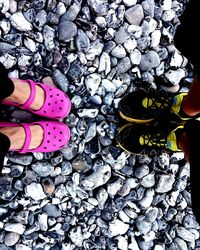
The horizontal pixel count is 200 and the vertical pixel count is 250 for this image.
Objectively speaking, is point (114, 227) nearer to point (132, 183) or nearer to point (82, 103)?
point (132, 183)

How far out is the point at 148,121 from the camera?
1.56 meters

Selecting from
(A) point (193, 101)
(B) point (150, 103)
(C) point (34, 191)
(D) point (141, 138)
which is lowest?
(C) point (34, 191)

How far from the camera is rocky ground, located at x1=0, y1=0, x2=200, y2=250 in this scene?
4.99ft

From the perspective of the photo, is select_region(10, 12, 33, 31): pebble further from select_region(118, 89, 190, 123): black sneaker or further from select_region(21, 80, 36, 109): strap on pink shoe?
select_region(118, 89, 190, 123): black sneaker

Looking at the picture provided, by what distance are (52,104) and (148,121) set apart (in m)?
0.32

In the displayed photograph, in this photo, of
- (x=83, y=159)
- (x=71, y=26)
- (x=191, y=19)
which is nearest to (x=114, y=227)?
(x=83, y=159)

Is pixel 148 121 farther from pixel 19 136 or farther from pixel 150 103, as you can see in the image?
pixel 19 136

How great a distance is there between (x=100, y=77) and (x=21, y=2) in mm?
351

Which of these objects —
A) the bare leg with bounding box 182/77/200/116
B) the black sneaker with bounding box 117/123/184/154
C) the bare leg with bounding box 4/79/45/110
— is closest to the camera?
the bare leg with bounding box 182/77/200/116

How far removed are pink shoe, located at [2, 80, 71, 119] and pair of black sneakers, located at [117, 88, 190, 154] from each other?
185 mm

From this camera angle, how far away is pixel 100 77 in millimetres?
1589

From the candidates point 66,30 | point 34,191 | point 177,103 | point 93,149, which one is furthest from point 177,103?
point 34,191

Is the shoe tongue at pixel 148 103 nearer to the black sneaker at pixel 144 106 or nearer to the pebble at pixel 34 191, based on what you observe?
the black sneaker at pixel 144 106

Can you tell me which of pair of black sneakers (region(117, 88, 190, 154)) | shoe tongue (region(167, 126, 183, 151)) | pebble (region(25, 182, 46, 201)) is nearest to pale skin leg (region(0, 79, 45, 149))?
pebble (region(25, 182, 46, 201))
